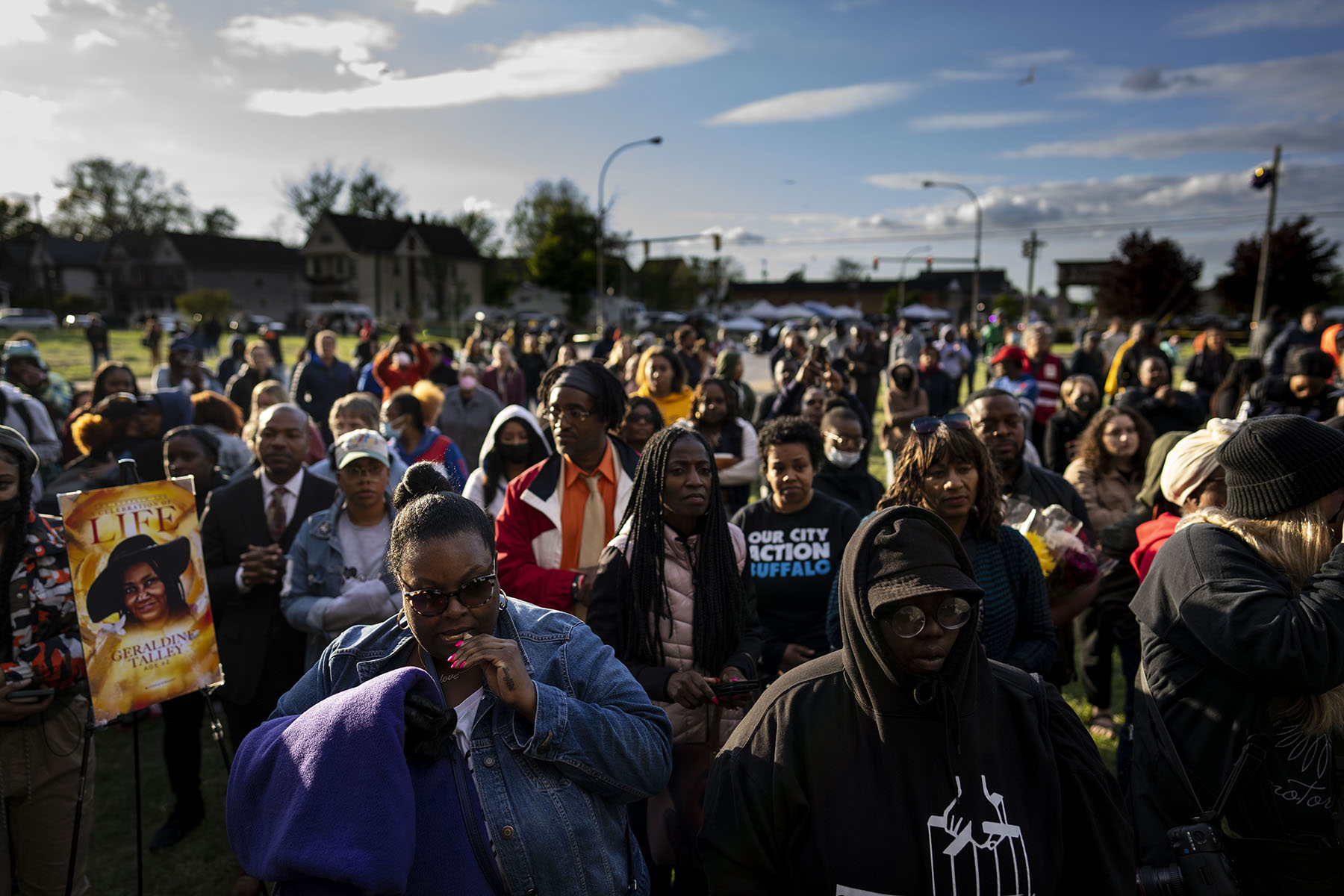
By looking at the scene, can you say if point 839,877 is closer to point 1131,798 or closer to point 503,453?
point 1131,798

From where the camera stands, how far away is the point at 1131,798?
2752 millimetres

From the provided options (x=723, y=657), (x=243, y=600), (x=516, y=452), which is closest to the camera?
(x=723, y=657)

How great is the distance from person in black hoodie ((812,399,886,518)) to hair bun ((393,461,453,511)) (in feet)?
10.7

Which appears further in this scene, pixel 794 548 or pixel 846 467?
pixel 846 467

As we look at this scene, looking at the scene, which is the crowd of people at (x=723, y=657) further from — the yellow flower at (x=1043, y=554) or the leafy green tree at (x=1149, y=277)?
the leafy green tree at (x=1149, y=277)

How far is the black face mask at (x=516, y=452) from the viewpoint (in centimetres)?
485

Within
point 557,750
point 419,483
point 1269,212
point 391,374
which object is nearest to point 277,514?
point 419,483

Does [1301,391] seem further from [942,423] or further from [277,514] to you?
[277,514]

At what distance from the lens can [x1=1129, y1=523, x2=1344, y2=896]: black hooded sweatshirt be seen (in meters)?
2.22

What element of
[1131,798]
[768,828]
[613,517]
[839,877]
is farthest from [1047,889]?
[613,517]

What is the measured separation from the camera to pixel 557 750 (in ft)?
6.44

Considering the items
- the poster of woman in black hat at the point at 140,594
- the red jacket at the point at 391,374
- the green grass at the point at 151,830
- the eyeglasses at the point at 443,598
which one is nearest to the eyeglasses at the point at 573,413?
the poster of woman in black hat at the point at 140,594

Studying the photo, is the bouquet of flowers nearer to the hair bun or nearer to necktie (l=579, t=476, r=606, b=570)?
necktie (l=579, t=476, r=606, b=570)

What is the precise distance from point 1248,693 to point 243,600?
428 centimetres
